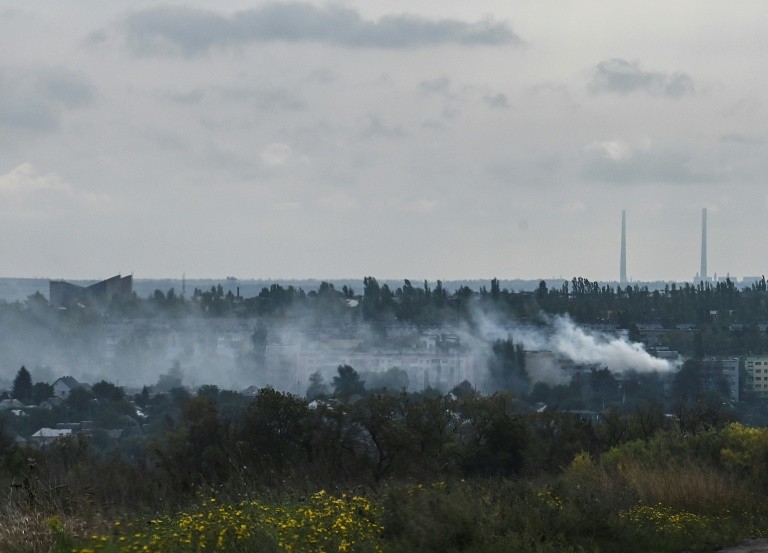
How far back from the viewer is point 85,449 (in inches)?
1328

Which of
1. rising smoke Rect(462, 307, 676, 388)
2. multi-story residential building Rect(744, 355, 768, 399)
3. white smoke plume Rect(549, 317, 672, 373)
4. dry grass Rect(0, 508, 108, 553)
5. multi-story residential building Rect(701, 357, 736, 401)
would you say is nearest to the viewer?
dry grass Rect(0, 508, 108, 553)

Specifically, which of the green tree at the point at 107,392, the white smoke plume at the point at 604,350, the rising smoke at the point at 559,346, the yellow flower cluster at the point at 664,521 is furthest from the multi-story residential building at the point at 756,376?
the yellow flower cluster at the point at 664,521

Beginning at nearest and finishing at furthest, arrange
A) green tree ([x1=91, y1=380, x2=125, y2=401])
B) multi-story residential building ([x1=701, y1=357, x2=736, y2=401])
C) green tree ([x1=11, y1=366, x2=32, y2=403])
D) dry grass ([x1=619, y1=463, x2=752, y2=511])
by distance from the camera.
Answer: dry grass ([x1=619, y1=463, x2=752, y2=511]) < green tree ([x1=91, y1=380, x2=125, y2=401]) < green tree ([x1=11, y1=366, x2=32, y2=403]) < multi-story residential building ([x1=701, y1=357, x2=736, y2=401])

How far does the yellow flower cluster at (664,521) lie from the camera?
45.9 ft

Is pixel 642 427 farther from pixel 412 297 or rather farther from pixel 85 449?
pixel 412 297

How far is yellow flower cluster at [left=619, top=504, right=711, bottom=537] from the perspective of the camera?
551 inches

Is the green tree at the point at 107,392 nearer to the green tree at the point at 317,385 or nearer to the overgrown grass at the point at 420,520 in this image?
the green tree at the point at 317,385

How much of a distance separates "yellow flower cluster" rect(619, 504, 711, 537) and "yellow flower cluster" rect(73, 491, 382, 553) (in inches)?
108

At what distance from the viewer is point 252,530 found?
11859mm

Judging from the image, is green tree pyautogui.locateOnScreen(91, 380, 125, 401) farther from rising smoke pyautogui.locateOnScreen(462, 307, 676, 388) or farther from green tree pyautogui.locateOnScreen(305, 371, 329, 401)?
rising smoke pyautogui.locateOnScreen(462, 307, 676, 388)

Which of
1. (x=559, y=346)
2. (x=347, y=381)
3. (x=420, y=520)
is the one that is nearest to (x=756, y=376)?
(x=559, y=346)

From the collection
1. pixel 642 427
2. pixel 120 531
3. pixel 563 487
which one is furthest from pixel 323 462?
pixel 120 531

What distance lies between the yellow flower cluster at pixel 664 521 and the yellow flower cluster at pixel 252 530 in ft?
9.02

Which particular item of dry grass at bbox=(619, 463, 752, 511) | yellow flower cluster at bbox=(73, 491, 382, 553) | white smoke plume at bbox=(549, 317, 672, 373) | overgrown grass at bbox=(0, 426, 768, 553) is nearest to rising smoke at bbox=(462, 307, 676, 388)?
white smoke plume at bbox=(549, 317, 672, 373)
